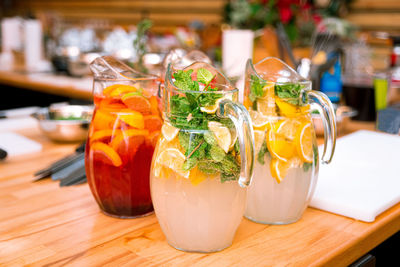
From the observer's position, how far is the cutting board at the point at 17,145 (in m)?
1.17

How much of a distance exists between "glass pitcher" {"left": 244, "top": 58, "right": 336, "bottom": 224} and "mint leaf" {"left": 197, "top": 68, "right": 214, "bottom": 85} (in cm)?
12

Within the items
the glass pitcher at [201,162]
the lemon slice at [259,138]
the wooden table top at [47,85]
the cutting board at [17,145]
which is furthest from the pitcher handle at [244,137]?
the wooden table top at [47,85]

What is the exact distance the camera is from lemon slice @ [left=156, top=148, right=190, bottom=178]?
2.08 ft

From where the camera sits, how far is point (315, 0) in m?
2.91

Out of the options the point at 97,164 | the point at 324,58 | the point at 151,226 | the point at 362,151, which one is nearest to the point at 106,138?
the point at 97,164

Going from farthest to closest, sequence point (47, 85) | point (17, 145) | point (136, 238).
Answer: point (47, 85)
point (17, 145)
point (136, 238)

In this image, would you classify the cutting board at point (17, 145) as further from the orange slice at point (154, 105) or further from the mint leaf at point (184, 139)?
the mint leaf at point (184, 139)

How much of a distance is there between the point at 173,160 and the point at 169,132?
0.04 metres

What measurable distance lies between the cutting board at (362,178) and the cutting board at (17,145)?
76 centimetres

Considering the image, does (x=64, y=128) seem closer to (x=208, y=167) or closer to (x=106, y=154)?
(x=106, y=154)

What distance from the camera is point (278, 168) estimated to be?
Answer: 74 cm

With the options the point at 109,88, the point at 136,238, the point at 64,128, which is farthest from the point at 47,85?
the point at 136,238

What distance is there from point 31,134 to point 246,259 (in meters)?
0.99

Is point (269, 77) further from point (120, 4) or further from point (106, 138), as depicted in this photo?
point (120, 4)
